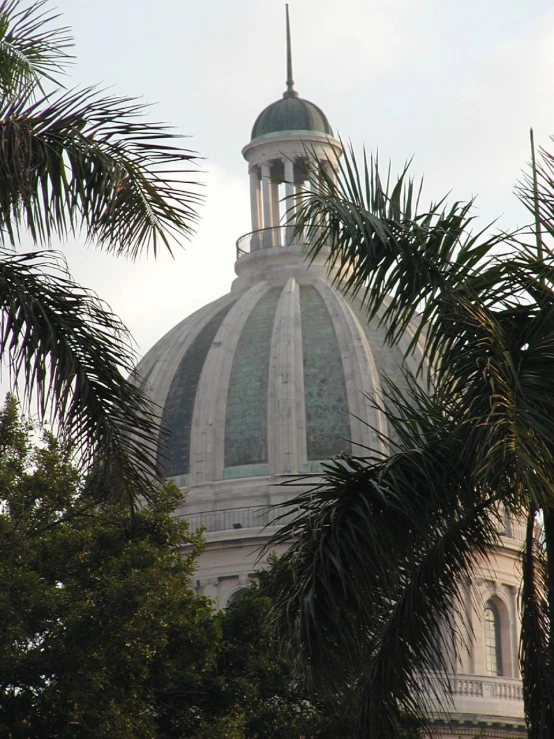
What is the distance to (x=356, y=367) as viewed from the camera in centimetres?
5875

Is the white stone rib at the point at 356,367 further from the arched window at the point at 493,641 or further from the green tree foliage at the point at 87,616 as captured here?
the green tree foliage at the point at 87,616

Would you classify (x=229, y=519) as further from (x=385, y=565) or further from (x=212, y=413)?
(x=385, y=565)

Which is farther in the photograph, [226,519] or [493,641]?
[226,519]

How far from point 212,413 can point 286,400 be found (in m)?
2.70

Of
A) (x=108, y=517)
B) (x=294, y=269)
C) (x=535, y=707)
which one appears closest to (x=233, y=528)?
(x=294, y=269)

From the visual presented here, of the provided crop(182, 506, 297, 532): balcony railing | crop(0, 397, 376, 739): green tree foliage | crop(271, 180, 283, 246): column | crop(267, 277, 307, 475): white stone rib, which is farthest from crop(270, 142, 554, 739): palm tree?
crop(271, 180, 283, 246): column

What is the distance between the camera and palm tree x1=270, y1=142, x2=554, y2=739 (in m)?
9.69

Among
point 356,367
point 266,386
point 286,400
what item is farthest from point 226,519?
point 356,367

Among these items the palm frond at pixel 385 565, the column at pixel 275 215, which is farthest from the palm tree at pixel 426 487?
the column at pixel 275 215

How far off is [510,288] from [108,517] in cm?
1790

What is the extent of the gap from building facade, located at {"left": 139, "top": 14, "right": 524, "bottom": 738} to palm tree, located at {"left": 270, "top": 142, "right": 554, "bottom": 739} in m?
42.1

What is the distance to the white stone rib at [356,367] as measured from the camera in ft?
187

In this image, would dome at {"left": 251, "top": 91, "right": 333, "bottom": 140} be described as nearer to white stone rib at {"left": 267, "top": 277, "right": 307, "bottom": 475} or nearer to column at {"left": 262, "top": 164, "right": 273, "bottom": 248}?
column at {"left": 262, "top": 164, "right": 273, "bottom": 248}

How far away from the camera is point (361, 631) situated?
9906 mm
